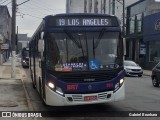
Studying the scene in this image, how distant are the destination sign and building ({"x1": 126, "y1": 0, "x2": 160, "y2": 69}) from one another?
34.8m

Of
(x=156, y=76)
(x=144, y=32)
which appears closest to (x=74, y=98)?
(x=156, y=76)

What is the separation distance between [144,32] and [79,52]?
40956 millimetres

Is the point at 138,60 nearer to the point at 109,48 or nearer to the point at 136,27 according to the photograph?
the point at 136,27

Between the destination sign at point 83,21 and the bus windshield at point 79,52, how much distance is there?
316 millimetres

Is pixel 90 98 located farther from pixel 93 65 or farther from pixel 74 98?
pixel 93 65

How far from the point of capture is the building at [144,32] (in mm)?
48250

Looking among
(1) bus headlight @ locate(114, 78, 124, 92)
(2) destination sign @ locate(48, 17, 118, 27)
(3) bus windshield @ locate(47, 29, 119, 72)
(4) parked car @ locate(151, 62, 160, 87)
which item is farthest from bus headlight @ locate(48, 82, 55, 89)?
(4) parked car @ locate(151, 62, 160, 87)

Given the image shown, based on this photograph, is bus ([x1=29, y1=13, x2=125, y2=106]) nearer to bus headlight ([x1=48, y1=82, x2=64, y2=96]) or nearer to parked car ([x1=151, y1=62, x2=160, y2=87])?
bus headlight ([x1=48, y1=82, x2=64, y2=96])

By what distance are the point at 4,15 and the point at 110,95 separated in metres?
78.8

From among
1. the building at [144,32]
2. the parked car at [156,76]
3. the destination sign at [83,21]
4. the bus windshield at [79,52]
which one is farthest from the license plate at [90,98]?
the building at [144,32]

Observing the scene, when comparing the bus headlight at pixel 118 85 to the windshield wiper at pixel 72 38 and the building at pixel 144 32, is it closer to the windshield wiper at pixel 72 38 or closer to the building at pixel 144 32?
the windshield wiper at pixel 72 38

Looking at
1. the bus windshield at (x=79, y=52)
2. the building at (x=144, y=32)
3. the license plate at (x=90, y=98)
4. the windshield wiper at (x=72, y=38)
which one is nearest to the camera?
the license plate at (x=90, y=98)

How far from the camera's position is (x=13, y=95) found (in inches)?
696

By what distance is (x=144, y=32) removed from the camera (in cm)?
5194
